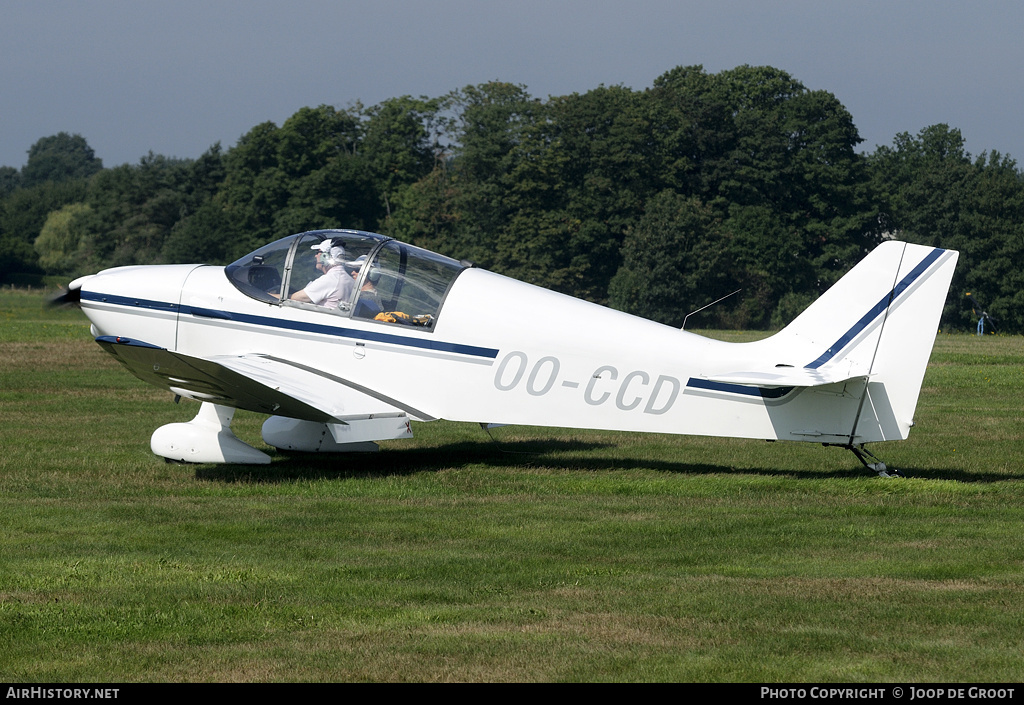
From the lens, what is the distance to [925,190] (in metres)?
61.1

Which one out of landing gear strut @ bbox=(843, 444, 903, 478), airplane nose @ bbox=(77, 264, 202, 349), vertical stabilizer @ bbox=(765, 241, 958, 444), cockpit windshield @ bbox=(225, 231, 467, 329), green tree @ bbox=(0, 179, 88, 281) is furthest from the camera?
green tree @ bbox=(0, 179, 88, 281)

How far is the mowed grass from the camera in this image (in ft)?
15.8

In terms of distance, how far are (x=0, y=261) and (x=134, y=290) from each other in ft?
236

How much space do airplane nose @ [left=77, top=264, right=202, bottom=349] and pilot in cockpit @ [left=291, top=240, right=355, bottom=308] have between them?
127 cm

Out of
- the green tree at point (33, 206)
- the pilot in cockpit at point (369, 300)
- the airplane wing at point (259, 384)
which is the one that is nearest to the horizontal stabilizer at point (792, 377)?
the airplane wing at point (259, 384)

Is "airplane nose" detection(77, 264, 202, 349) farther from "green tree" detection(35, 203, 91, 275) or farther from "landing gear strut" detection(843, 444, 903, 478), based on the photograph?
"green tree" detection(35, 203, 91, 275)

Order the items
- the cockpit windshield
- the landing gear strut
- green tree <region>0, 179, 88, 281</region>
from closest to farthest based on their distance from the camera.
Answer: the landing gear strut → the cockpit windshield → green tree <region>0, 179, 88, 281</region>

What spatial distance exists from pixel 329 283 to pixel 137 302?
6.37 feet

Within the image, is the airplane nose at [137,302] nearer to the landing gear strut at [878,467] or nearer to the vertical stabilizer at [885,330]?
the vertical stabilizer at [885,330]

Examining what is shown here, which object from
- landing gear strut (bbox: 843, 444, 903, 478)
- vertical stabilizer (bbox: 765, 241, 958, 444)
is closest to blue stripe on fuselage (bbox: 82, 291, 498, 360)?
vertical stabilizer (bbox: 765, 241, 958, 444)

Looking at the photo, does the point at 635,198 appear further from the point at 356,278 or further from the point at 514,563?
the point at 514,563

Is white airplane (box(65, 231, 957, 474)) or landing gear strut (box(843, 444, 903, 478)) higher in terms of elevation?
white airplane (box(65, 231, 957, 474))

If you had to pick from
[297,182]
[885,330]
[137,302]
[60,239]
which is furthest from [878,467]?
[60,239]

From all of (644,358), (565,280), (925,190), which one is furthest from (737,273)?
(644,358)
